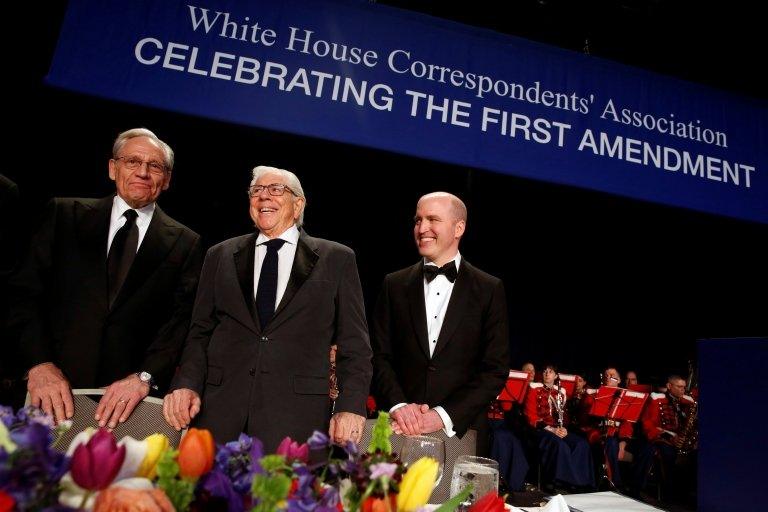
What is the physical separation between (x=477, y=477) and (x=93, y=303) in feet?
5.22

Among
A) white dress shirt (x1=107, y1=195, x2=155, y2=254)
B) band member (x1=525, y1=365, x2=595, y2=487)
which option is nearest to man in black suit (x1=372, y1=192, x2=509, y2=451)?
white dress shirt (x1=107, y1=195, x2=155, y2=254)

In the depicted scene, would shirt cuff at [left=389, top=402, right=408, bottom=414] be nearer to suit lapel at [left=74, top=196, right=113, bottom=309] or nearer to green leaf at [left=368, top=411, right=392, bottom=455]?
suit lapel at [left=74, top=196, right=113, bottom=309]

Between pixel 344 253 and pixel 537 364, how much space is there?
7.77 m

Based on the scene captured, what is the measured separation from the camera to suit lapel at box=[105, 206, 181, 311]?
6.47ft

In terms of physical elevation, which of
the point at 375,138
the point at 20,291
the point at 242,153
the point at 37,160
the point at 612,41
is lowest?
the point at 20,291

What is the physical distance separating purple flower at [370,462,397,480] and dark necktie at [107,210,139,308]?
5.49 feet

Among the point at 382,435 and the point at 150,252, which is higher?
the point at 150,252

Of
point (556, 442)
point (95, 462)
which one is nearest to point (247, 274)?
point (95, 462)

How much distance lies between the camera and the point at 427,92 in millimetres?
2867

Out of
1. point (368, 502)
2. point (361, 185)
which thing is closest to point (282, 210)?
point (368, 502)

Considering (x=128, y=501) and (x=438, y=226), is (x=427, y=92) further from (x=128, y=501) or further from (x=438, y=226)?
(x=128, y=501)

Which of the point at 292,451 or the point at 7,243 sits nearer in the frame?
the point at 292,451

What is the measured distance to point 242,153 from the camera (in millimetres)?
6219

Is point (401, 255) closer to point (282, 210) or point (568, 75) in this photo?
point (568, 75)
